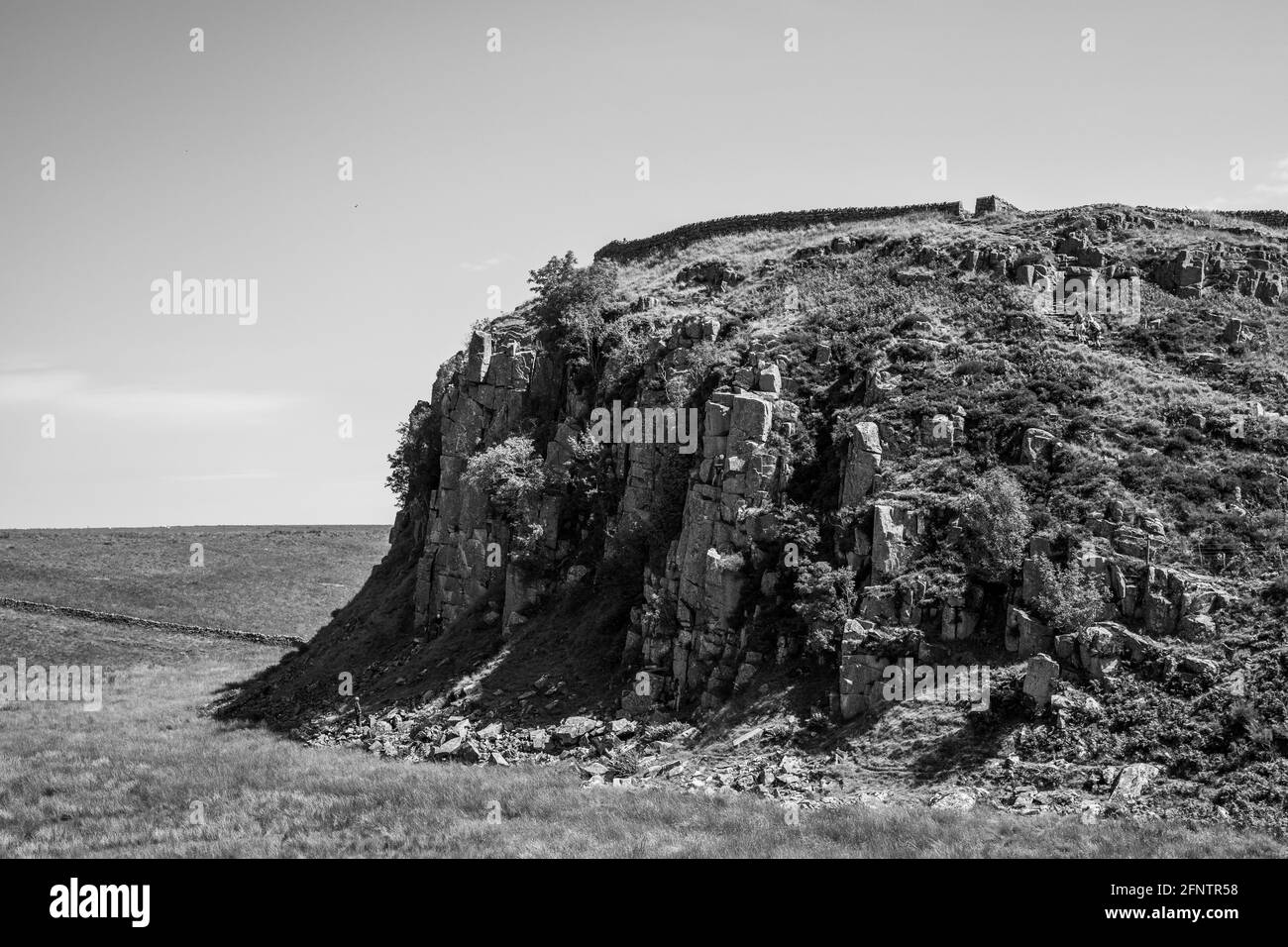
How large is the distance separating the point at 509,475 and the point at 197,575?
6341 cm

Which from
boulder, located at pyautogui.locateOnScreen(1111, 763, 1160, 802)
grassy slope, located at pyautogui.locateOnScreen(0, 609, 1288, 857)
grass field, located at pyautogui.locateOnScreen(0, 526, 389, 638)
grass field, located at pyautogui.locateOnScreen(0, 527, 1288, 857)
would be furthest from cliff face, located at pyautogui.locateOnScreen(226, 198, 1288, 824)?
grass field, located at pyautogui.locateOnScreen(0, 526, 389, 638)

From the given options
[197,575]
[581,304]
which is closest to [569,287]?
[581,304]

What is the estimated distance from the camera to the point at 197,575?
86.4m

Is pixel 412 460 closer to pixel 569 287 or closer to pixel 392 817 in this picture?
pixel 569 287

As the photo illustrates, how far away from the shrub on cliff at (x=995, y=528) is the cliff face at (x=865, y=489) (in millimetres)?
86

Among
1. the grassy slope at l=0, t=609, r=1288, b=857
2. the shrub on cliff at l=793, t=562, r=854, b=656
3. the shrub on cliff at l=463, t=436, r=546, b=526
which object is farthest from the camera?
the shrub on cliff at l=463, t=436, r=546, b=526

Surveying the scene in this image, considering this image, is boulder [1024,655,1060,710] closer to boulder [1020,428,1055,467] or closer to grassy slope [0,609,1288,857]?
grassy slope [0,609,1288,857]

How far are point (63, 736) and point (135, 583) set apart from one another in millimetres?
47823

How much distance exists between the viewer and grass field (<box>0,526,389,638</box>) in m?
73.8

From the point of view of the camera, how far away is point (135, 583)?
80.4 m

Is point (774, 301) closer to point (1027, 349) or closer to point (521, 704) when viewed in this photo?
point (1027, 349)

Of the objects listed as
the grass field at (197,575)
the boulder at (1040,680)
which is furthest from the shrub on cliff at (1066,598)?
the grass field at (197,575)

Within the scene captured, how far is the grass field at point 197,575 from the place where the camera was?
7375 cm

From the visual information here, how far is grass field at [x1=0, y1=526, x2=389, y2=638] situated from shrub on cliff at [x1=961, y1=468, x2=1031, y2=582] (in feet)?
182
